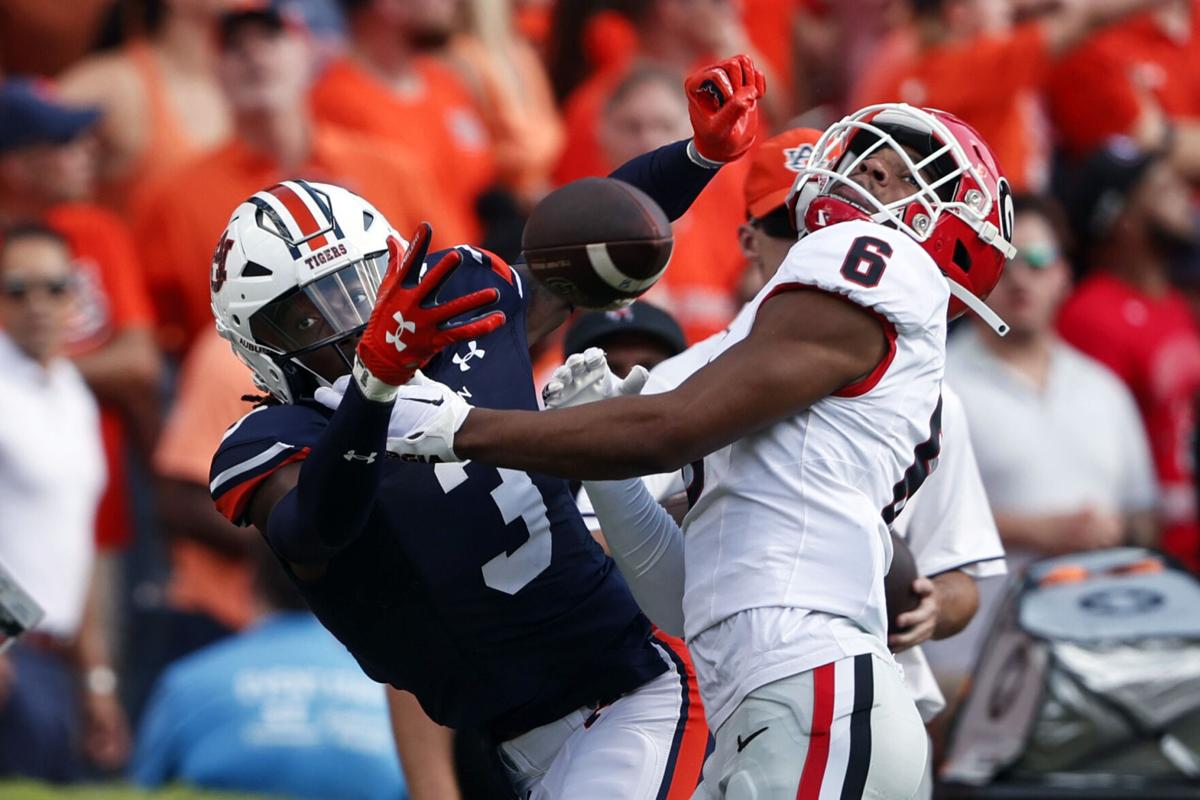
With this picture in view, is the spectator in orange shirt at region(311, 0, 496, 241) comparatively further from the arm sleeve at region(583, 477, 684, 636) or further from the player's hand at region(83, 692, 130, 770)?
the arm sleeve at region(583, 477, 684, 636)

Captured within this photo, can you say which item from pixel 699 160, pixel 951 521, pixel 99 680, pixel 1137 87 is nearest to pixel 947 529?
pixel 951 521

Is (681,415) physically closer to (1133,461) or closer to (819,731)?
(819,731)

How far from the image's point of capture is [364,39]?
8.33 metres

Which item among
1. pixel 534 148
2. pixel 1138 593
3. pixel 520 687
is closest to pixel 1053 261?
pixel 1138 593

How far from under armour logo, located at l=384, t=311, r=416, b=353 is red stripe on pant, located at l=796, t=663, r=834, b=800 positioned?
2.96 feet

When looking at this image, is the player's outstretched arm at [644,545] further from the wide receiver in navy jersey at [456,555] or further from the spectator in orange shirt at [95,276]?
the spectator in orange shirt at [95,276]

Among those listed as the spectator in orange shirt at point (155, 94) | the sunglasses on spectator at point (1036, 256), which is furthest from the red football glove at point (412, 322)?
the spectator in orange shirt at point (155, 94)

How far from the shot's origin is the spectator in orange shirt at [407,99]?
27.0ft

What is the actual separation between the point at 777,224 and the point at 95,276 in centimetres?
364

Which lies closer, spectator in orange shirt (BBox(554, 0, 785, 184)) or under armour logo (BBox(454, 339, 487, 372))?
under armour logo (BBox(454, 339, 487, 372))

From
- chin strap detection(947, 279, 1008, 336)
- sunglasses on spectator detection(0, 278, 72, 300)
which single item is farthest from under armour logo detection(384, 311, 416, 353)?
sunglasses on spectator detection(0, 278, 72, 300)

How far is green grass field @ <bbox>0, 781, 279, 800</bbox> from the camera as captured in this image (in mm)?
5555

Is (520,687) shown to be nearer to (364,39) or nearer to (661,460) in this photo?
(661,460)

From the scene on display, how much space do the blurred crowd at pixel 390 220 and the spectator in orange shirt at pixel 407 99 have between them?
0.01m
